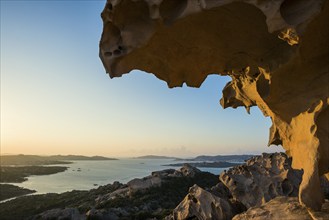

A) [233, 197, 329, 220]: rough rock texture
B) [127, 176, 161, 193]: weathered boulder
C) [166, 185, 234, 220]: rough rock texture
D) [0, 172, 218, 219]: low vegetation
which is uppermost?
[233, 197, 329, 220]: rough rock texture

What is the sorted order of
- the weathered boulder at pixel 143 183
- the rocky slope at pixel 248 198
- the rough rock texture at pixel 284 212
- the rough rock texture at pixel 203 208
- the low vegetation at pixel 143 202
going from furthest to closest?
1. the weathered boulder at pixel 143 183
2. the low vegetation at pixel 143 202
3. the rough rock texture at pixel 203 208
4. the rocky slope at pixel 248 198
5. the rough rock texture at pixel 284 212

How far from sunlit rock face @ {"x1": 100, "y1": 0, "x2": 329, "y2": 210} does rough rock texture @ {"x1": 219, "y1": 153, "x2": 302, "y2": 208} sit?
4924mm

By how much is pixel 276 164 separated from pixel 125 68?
955 centimetres

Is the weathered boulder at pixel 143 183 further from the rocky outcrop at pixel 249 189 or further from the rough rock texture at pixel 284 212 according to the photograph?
the rough rock texture at pixel 284 212

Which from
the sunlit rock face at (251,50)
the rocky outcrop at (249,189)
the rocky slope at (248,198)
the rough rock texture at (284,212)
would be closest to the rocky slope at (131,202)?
the rocky slope at (248,198)

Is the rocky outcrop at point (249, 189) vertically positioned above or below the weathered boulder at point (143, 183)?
above

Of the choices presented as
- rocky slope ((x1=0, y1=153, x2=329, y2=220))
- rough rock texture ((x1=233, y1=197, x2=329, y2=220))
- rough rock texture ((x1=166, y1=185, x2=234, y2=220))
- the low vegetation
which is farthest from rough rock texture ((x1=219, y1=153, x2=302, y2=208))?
the low vegetation

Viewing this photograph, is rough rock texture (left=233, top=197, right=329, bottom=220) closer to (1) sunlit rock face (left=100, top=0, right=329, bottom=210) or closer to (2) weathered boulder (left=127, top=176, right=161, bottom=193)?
(1) sunlit rock face (left=100, top=0, right=329, bottom=210)

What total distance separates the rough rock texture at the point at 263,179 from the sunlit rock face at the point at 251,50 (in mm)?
4924

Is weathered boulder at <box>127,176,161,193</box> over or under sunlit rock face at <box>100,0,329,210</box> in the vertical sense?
under

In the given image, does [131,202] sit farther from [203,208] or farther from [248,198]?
[248,198]

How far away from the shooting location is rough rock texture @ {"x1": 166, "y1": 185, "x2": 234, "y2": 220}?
47.0ft

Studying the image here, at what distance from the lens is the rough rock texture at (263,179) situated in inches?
511

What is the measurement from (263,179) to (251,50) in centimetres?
752
